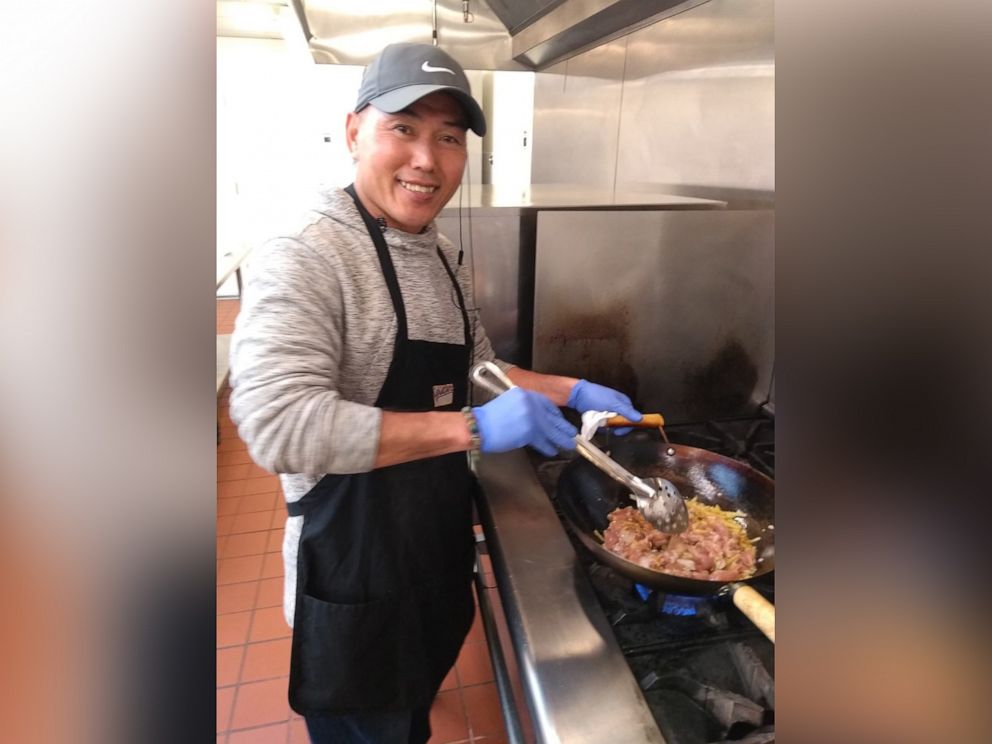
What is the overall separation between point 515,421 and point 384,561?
15.4 inches

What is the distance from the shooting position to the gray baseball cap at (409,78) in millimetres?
1014

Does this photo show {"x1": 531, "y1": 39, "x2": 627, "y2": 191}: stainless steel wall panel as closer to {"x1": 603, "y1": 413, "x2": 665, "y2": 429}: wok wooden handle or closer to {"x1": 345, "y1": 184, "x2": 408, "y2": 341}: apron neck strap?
{"x1": 603, "y1": 413, "x2": 665, "y2": 429}: wok wooden handle

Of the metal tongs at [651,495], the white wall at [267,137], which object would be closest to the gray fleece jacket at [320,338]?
the metal tongs at [651,495]

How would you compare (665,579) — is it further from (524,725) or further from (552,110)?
(552,110)

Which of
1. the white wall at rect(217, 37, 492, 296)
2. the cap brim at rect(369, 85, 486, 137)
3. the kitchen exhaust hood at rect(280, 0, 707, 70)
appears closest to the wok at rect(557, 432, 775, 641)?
the cap brim at rect(369, 85, 486, 137)

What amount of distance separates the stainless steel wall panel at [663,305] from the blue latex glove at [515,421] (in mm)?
613

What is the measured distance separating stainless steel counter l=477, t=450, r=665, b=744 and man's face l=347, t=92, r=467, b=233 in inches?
24.9

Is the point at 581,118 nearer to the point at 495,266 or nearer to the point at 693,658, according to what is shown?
the point at 495,266

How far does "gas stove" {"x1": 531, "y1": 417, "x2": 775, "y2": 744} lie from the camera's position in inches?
31.4

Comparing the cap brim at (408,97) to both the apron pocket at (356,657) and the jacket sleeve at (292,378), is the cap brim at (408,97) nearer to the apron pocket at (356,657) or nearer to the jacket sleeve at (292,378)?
the jacket sleeve at (292,378)

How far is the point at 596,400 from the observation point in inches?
55.9
